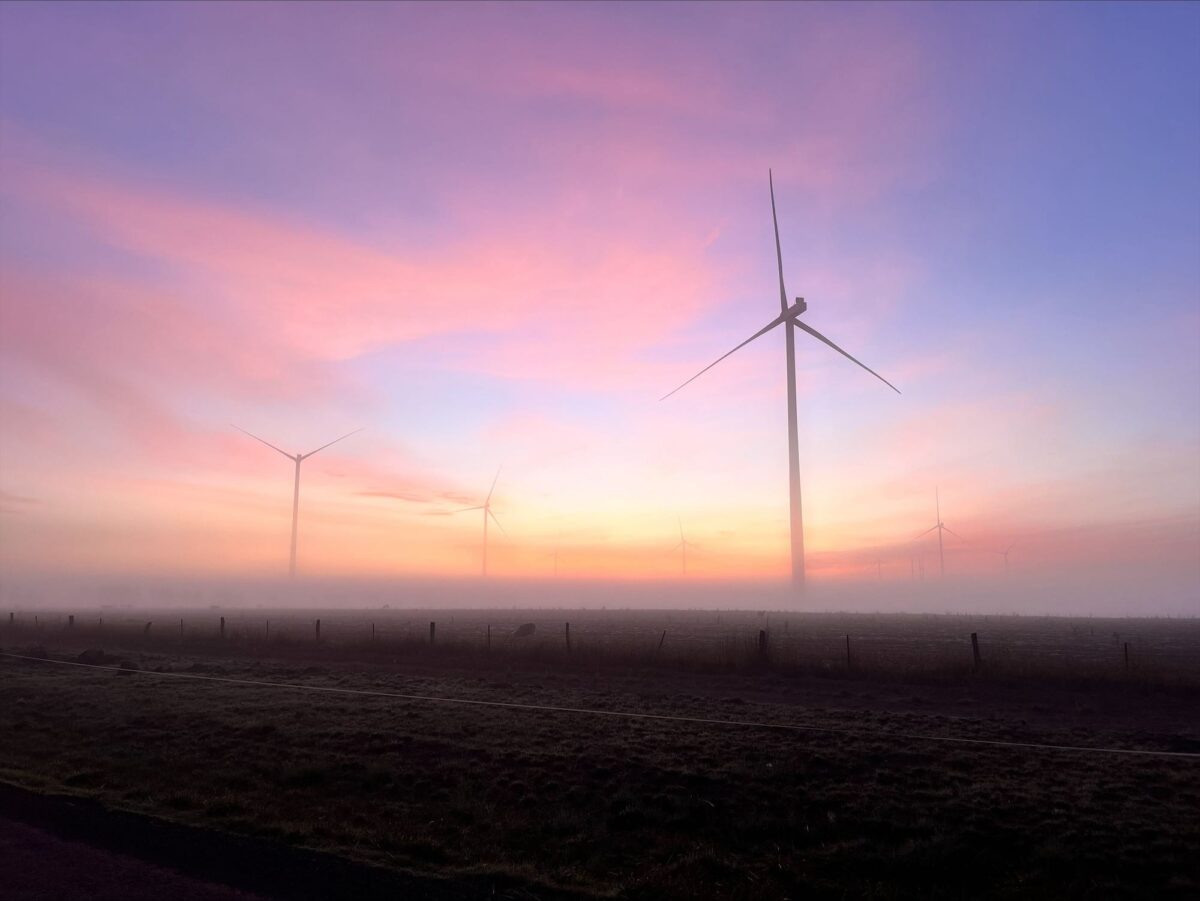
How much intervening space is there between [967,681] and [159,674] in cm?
2896

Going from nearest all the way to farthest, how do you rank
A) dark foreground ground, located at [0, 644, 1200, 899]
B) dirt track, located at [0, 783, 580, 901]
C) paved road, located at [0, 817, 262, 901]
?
paved road, located at [0, 817, 262, 901] → dirt track, located at [0, 783, 580, 901] → dark foreground ground, located at [0, 644, 1200, 899]

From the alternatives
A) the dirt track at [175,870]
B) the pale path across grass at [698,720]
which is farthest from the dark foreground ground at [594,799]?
the pale path across grass at [698,720]

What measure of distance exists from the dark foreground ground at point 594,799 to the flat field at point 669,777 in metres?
0.06

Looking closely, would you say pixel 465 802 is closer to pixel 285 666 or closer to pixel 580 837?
pixel 580 837

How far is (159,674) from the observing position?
29.1 meters

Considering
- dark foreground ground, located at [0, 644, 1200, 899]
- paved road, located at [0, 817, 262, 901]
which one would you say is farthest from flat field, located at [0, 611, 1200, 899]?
paved road, located at [0, 817, 262, 901]

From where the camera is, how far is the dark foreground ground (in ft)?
30.9

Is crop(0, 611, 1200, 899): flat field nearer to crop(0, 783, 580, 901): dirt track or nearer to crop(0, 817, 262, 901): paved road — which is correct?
crop(0, 783, 580, 901): dirt track

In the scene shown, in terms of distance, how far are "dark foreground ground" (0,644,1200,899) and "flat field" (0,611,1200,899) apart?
60 mm

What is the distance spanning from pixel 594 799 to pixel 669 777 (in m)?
1.63

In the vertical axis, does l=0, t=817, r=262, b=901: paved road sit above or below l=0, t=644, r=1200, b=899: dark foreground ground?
above

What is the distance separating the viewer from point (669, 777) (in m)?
13.9

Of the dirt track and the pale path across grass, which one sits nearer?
the dirt track

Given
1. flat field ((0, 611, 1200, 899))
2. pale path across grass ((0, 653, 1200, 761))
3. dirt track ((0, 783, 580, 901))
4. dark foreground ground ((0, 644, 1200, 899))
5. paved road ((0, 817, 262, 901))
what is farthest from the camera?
pale path across grass ((0, 653, 1200, 761))
